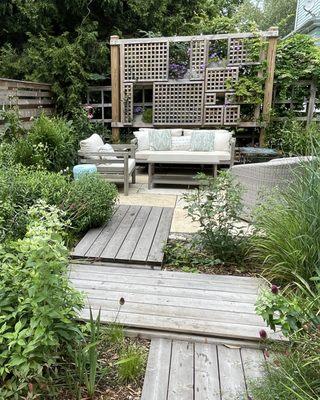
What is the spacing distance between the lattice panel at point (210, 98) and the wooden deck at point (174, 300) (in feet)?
15.9

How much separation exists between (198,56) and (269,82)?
1441 mm

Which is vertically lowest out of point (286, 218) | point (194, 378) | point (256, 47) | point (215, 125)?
point (194, 378)

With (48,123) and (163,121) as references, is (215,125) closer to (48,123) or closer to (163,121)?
(163,121)

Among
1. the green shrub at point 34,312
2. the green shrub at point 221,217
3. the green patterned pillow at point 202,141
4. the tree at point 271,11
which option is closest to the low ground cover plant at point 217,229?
the green shrub at point 221,217

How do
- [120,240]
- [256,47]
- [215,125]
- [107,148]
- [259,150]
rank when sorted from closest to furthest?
[120,240] < [107,148] < [259,150] < [256,47] < [215,125]

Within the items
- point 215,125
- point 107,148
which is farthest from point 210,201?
point 215,125

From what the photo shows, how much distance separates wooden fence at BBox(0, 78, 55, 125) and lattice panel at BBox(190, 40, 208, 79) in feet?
9.36

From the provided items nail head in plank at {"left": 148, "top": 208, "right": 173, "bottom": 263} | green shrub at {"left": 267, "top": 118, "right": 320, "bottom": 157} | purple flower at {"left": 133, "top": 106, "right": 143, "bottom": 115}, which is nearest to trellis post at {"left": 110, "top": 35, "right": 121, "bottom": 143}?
purple flower at {"left": 133, "top": 106, "right": 143, "bottom": 115}

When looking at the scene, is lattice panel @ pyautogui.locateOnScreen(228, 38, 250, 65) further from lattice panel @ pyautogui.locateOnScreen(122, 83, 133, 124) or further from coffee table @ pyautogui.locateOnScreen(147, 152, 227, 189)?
coffee table @ pyautogui.locateOnScreen(147, 152, 227, 189)

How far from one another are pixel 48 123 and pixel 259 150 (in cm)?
347

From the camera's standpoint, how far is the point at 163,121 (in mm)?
6816

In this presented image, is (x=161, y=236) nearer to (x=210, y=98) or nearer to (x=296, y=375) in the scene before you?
(x=296, y=375)

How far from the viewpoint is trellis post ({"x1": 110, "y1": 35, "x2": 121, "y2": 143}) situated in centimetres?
666

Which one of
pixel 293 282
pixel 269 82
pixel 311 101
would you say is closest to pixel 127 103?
pixel 269 82
